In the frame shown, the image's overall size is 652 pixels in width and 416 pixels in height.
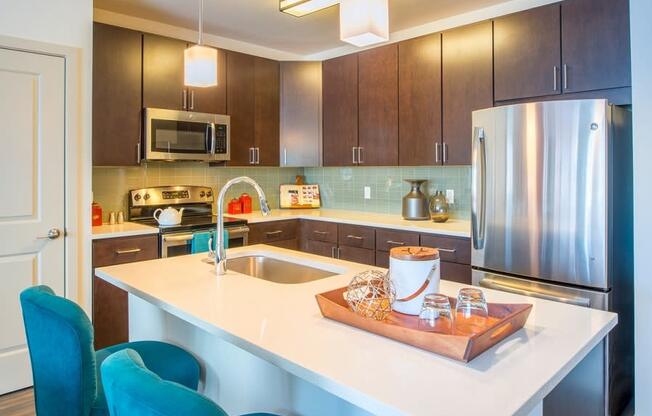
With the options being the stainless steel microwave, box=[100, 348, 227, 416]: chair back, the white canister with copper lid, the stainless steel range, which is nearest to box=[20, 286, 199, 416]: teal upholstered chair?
box=[100, 348, 227, 416]: chair back

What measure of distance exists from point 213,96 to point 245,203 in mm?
1025

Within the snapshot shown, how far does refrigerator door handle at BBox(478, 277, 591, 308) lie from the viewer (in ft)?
7.68

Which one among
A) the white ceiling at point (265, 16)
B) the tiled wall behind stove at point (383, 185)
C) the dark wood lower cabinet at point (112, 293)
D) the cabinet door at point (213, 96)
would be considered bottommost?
the dark wood lower cabinet at point (112, 293)

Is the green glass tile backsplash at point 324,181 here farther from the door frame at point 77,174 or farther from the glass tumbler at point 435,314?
the glass tumbler at point 435,314

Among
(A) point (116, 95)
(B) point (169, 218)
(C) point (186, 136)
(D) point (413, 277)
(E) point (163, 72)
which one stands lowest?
(D) point (413, 277)

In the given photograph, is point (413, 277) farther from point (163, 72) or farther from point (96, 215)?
point (163, 72)

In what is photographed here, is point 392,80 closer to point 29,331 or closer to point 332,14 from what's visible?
point 332,14

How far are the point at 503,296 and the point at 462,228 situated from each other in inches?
67.8

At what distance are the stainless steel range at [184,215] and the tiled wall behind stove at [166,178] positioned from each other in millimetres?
71

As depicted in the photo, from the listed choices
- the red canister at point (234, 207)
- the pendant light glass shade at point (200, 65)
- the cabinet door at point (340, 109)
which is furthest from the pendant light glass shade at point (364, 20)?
the red canister at point (234, 207)

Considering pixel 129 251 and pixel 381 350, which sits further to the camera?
pixel 129 251

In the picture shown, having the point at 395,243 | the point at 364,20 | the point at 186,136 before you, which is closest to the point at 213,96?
the point at 186,136

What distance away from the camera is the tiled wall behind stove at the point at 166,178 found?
3.50 m

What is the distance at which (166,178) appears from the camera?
3.83m
